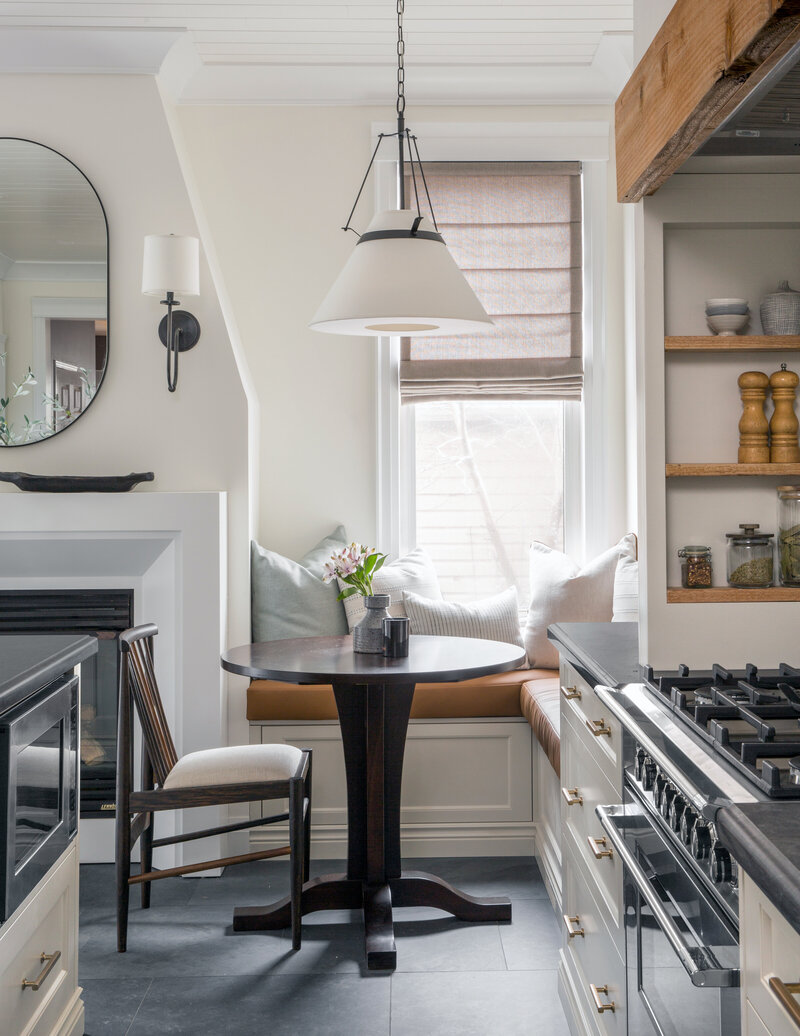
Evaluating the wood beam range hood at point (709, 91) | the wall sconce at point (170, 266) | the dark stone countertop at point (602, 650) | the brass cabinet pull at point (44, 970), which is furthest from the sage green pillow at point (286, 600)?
the wood beam range hood at point (709, 91)

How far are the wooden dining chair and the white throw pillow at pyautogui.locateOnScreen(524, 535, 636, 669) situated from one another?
1.31m

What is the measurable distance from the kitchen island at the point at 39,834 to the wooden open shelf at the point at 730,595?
50.5 inches

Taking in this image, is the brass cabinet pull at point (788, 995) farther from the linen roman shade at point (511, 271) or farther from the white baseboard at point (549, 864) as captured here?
the linen roman shade at point (511, 271)

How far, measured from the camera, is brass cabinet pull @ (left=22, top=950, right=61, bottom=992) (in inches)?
72.9

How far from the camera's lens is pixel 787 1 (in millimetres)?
1192

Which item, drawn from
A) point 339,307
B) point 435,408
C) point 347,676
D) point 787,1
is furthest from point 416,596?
point 787,1

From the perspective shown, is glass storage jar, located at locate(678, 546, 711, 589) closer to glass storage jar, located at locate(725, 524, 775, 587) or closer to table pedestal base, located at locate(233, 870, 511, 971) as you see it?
glass storage jar, located at locate(725, 524, 775, 587)

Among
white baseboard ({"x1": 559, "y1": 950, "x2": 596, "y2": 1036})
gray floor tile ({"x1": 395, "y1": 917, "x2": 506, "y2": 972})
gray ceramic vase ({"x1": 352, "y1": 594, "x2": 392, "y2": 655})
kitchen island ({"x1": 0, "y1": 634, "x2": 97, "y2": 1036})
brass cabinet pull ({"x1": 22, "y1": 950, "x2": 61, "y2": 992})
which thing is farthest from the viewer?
gray ceramic vase ({"x1": 352, "y1": 594, "x2": 392, "y2": 655})

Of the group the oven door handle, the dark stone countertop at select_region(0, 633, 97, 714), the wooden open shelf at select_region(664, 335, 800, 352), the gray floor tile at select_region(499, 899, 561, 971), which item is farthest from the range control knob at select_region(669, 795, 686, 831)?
the gray floor tile at select_region(499, 899, 561, 971)

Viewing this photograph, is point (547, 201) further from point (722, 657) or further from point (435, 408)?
point (722, 657)

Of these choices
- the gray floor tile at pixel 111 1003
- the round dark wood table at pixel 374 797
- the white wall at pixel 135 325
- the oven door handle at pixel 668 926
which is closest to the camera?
the oven door handle at pixel 668 926

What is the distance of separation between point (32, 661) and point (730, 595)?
1432 millimetres

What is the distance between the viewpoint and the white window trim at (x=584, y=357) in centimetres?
410

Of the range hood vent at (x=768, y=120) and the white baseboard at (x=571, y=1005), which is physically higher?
the range hood vent at (x=768, y=120)
